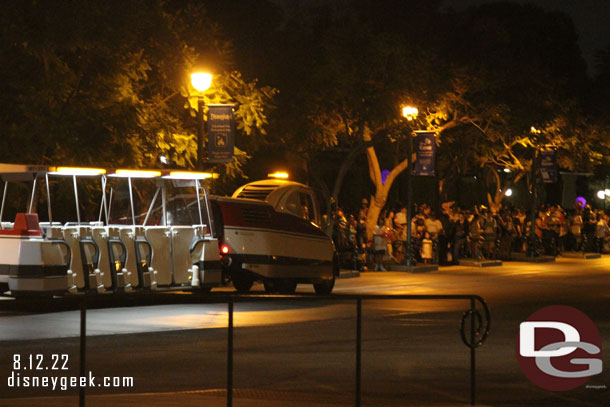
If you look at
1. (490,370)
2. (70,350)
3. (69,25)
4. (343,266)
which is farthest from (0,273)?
(343,266)

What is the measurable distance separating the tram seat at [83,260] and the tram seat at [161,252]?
129 cm

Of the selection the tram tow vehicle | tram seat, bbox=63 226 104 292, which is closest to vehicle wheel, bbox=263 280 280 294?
the tram tow vehicle

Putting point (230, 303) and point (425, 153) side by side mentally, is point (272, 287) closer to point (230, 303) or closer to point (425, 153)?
point (425, 153)

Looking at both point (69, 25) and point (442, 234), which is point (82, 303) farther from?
point (442, 234)

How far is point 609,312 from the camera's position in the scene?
21.1 meters

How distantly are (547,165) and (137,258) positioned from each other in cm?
2683

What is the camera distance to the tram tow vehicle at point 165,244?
1838 cm

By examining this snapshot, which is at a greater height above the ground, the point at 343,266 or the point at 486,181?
the point at 486,181

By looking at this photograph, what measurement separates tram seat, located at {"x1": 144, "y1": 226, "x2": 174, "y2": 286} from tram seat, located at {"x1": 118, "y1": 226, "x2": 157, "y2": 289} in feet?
0.40

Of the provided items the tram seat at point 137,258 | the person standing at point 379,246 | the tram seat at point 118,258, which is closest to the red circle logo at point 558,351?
the tram seat at point 137,258

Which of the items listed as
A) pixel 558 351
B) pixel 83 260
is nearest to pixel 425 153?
pixel 83 260

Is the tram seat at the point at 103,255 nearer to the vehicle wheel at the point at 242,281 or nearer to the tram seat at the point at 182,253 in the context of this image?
the tram seat at the point at 182,253

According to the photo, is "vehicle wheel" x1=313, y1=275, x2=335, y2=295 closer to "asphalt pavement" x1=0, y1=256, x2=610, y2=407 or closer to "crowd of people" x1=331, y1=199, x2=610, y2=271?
"asphalt pavement" x1=0, y1=256, x2=610, y2=407

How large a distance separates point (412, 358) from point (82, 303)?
6.67m
